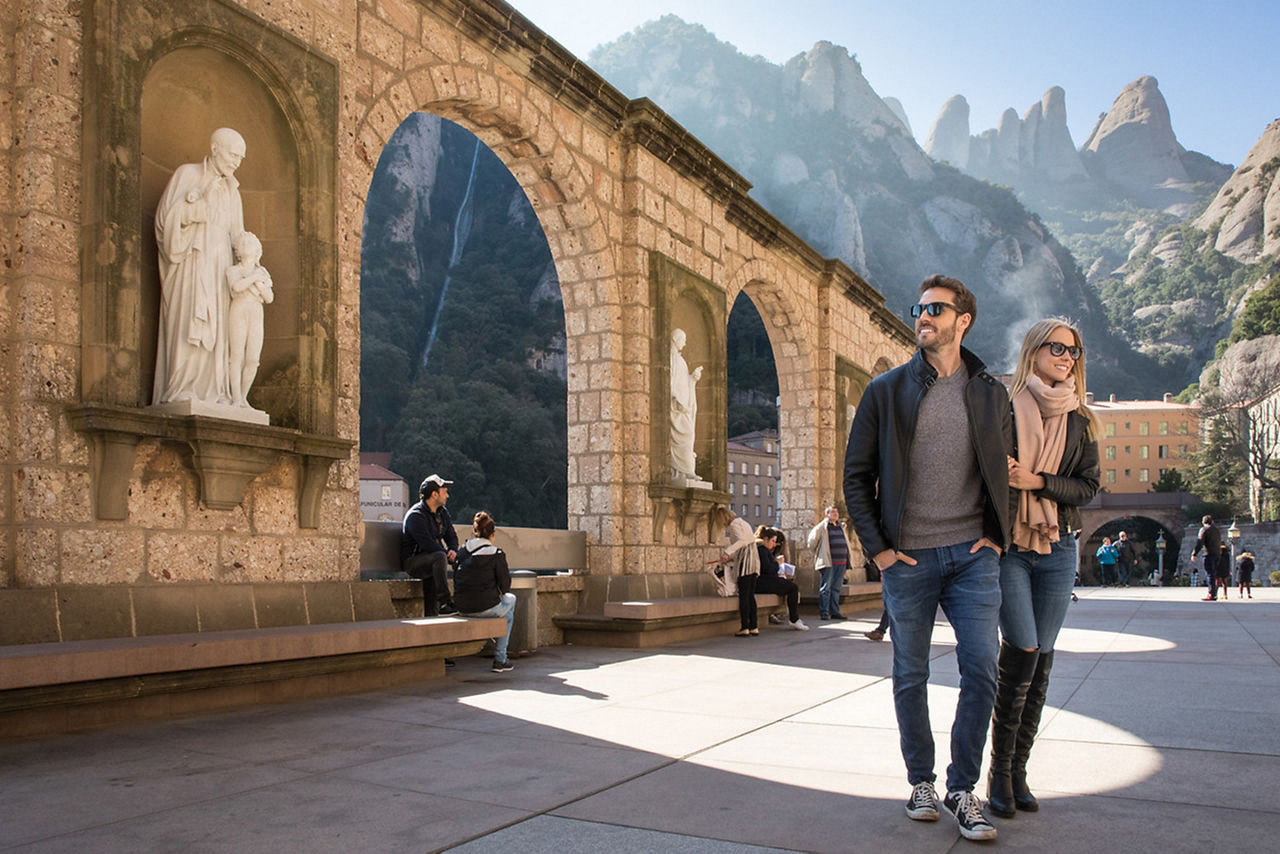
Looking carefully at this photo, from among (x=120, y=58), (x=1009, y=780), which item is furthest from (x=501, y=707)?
(x=120, y=58)

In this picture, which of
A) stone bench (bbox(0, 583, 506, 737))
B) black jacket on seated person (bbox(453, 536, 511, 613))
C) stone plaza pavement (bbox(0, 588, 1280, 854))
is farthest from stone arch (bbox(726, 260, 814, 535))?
stone bench (bbox(0, 583, 506, 737))

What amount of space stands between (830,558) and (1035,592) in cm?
1003

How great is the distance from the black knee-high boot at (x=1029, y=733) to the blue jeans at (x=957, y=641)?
0.76 feet

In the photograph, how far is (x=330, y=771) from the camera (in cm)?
405

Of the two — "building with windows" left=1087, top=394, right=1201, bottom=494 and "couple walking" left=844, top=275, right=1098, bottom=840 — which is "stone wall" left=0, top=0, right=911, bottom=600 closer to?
"couple walking" left=844, top=275, right=1098, bottom=840

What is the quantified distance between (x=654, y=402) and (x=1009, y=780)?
7.86m

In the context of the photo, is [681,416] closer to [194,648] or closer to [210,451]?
[210,451]

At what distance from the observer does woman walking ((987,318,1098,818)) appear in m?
3.50

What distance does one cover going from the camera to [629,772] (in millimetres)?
4062

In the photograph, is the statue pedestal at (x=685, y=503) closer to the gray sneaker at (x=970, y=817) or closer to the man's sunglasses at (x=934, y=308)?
the man's sunglasses at (x=934, y=308)

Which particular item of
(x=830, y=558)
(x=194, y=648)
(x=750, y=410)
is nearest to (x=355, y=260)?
(x=194, y=648)

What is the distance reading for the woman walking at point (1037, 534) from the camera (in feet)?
11.5

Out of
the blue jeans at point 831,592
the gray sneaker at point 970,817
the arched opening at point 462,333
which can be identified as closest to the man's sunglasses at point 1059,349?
the gray sneaker at point 970,817

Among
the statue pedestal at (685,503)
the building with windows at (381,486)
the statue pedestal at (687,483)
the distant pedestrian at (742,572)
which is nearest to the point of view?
the statue pedestal at (685,503)
